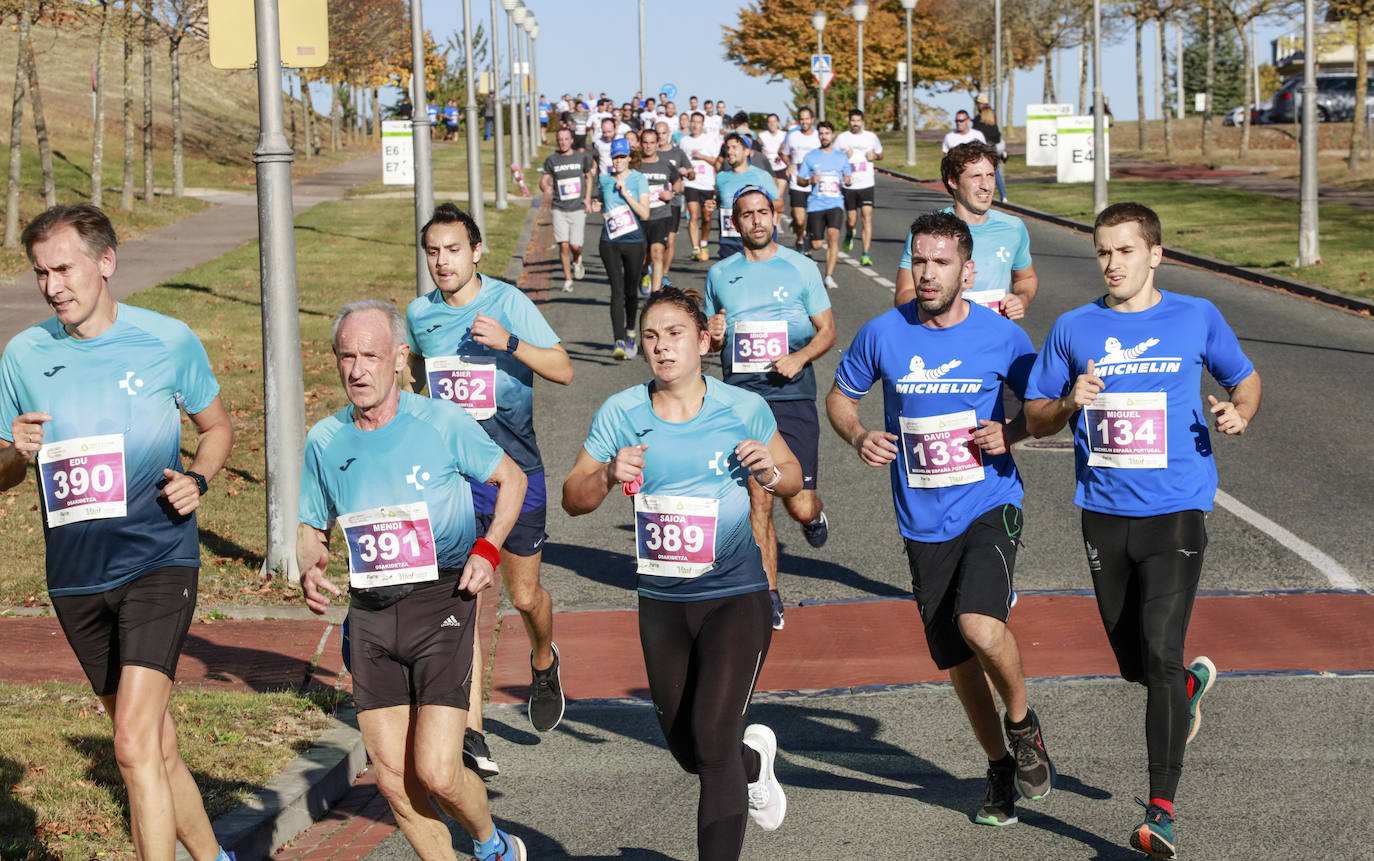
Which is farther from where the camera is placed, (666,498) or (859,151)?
(859,151)

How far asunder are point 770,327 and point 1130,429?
3.15m

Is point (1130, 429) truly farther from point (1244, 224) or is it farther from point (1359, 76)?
point (1359, 76)

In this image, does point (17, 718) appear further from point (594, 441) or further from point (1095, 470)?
point (1095, 470)

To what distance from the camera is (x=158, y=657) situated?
16.1 ft

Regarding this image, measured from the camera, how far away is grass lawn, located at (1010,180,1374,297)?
21.7 meters

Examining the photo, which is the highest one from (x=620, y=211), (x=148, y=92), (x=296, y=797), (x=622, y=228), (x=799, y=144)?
(x=148, y=92)

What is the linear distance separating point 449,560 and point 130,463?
103cm

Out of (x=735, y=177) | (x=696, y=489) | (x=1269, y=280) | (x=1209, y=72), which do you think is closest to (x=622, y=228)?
(x=735, y=177)

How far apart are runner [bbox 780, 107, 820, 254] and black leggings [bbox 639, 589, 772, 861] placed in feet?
62.1

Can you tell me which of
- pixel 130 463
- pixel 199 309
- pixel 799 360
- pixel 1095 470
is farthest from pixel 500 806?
pixel 199 309

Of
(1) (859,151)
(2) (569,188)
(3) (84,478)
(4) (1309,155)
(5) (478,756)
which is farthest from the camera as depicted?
(1) (859,151)

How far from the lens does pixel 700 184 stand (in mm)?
24516

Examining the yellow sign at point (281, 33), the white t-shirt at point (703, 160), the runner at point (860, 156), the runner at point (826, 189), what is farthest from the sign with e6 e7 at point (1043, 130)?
the yellow sign at point (281, 33)

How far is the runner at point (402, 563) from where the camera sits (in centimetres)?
488
